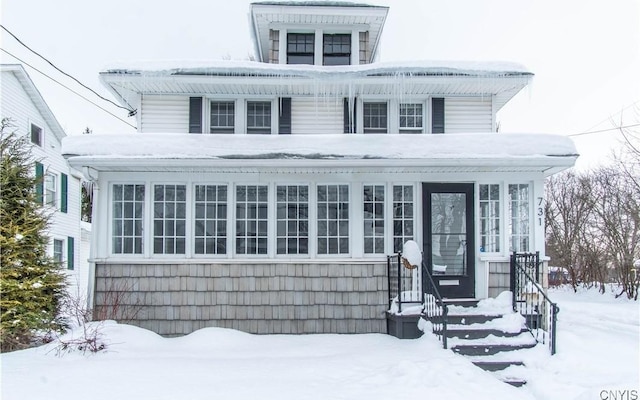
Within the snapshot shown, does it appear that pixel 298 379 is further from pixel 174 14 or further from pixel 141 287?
pixel 174 14

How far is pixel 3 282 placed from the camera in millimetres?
6754

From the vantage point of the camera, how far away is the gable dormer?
31.6 feet

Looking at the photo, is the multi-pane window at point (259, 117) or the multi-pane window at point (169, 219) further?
the multi-pane window at point (259, 117)

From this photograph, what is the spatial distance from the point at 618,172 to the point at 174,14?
17192 mm

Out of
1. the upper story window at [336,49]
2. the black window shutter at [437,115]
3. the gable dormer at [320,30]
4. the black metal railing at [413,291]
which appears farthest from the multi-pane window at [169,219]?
the black window shutter at [437,115]

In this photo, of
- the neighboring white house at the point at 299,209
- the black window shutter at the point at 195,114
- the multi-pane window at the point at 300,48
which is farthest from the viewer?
the multi-pane window at the point at 300,48

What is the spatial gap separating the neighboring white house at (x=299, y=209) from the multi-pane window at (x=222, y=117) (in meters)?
0.41

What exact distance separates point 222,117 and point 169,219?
2.17 m

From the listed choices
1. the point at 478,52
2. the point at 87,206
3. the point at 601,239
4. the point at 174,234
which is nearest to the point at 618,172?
the point at 601,239

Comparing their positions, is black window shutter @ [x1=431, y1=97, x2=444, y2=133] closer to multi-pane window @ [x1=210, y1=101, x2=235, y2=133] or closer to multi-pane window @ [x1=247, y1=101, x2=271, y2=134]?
multi-pane window @ [x1=247, y1=101, x2=271, y2=134]

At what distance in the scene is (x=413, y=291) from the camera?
7.53 m

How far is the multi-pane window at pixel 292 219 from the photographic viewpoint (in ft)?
26.4

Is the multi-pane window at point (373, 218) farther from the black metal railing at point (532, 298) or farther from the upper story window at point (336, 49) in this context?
the upper story window at point (336, 49)

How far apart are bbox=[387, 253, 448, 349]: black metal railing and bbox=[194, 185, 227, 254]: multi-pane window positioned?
284 cm
